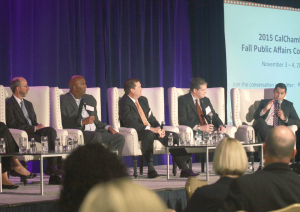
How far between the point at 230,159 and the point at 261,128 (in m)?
3.73

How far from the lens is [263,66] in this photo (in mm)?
6801

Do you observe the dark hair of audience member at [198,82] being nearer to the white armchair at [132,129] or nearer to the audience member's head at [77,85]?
the white armchair at [132,129]

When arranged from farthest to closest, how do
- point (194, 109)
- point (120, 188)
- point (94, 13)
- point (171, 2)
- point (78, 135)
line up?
point (171, 2)
point (94, 13)
point (194, 109)
point (78, 135)
point (120, 188)

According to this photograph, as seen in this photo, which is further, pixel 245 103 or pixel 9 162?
pixel 245 103

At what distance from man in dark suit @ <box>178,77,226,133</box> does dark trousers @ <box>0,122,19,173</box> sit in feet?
6.98

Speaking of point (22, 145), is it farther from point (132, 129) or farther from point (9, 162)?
point (132, 129)

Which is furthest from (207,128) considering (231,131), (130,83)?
(130,83)

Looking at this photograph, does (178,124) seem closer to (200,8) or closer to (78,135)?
(78,135)

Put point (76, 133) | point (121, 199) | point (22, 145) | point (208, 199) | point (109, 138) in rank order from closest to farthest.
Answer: point (121, 199) < point (208, 199) < point (22, 145) < point (76, 133) < point (109, 138)

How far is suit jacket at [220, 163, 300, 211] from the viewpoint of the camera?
1.39m

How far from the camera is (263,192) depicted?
4.65 ft

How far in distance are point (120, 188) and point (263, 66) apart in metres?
6.52

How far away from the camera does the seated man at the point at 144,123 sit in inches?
173

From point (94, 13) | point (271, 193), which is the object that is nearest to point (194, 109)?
point (94, 13)
